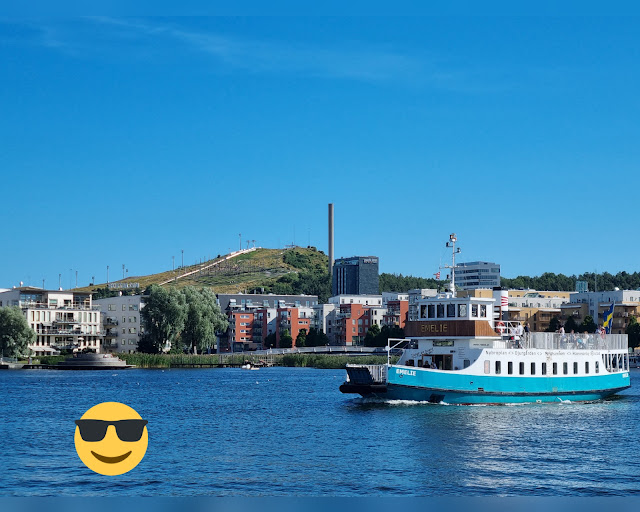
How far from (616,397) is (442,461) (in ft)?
148

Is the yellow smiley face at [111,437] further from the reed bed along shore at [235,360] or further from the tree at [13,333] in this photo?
the tree at [13,333]

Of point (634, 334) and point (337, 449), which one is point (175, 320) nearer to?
point (634, 334)

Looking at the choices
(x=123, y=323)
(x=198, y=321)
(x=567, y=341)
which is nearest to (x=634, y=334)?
(x=198, y=321)

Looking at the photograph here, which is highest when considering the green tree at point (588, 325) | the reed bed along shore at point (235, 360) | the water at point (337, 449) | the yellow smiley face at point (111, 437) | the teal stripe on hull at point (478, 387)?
the yellow smiley face at point (111, 437)

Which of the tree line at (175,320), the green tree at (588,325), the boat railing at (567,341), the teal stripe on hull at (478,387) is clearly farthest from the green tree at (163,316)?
the teal stripe on hull at (478,387)

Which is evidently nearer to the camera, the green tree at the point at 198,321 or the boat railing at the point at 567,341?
the boat railing at the point at 567,341

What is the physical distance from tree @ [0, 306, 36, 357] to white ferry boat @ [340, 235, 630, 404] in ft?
309

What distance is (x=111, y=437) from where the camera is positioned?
1692cm

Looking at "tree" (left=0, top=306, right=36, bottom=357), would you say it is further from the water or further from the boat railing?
the boat railing

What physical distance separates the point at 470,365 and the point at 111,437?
51591mm

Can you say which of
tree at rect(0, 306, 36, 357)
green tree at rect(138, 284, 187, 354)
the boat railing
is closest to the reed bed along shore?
green tree at rect(138, 284, 187, 354)

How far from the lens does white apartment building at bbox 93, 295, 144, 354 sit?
19025cm

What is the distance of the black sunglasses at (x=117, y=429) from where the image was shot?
16.6 metres

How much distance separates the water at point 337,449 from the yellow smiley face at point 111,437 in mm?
15710
